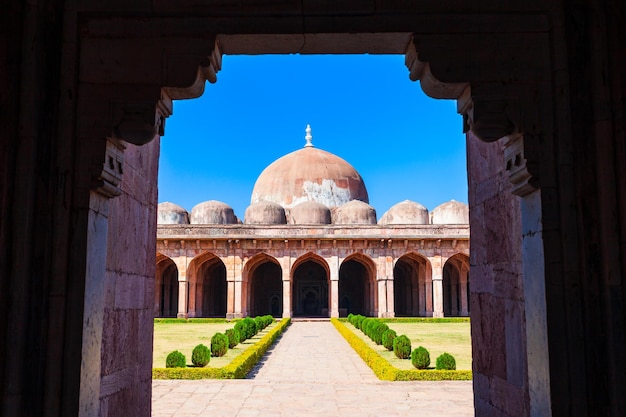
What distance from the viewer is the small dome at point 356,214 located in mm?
27078

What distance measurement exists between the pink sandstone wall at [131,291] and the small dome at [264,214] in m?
22.6

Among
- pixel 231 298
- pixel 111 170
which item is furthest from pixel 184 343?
pixel 111 170

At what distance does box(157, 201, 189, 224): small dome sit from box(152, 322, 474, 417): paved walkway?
18594 mm

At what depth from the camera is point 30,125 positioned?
2895mm

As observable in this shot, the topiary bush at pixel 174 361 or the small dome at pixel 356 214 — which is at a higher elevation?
the small dome at pixel 356 214

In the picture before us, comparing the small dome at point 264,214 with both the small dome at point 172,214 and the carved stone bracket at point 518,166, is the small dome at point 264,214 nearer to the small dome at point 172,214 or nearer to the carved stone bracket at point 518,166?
the small dome at point 172,214

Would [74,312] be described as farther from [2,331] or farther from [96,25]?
[96,25]

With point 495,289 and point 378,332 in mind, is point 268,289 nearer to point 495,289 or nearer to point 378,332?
point 378,332

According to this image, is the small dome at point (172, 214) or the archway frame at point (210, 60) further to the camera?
the small dome at point (172, 214)

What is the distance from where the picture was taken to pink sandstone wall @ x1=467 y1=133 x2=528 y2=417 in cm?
347

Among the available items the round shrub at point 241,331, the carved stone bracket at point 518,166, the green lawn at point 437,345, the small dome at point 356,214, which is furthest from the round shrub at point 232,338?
the small dome at point 356,214

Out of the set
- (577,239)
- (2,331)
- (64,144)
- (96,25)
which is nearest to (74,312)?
(2,331)

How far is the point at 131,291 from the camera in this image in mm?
3924

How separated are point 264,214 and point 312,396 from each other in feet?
67.6
